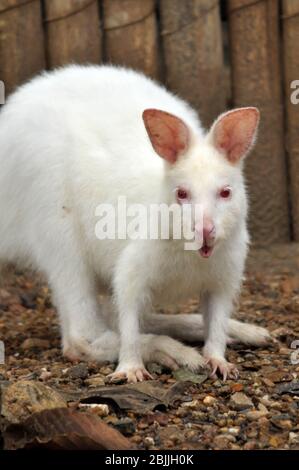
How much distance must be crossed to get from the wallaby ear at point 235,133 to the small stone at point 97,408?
44.0 inches

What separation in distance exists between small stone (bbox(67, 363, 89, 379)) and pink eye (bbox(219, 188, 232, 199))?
1.01m

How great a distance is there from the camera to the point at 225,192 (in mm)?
3910

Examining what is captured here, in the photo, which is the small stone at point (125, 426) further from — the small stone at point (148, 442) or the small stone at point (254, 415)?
the small stone at point (254, 415)

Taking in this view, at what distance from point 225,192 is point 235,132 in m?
0.27

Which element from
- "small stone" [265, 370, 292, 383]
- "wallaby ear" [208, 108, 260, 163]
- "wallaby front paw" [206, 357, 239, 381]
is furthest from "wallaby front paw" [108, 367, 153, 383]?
"wallaby ear" [208, 108, 260, 163]

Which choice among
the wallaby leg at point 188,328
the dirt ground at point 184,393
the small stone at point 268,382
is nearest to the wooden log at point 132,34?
the dirt ground at point 184,393

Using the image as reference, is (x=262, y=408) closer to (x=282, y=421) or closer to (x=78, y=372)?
(x=282, y=421)

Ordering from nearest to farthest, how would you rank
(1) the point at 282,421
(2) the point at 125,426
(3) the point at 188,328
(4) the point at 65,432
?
(4) the point at 65,432, (2) the point at 125,426, (1) the point at 282,421, (3) the point at 188,328

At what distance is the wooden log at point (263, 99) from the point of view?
5.86m

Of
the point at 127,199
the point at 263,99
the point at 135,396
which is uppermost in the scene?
the point at 263,99

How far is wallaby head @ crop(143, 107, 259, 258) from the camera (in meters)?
3.86

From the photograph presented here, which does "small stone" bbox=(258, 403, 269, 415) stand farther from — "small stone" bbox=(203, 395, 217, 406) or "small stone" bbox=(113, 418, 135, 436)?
"small stone" bbox=(113, 418, 135, 436)

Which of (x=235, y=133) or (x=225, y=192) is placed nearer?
(x=225, y=192)

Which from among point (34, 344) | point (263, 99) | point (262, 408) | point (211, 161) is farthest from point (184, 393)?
point (263, 99)
